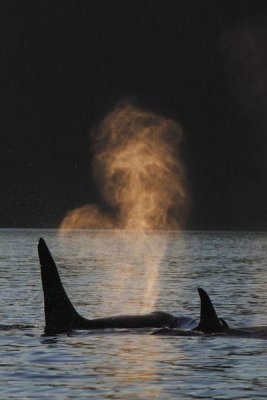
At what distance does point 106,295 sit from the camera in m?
58.3

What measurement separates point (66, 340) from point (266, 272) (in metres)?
58.0

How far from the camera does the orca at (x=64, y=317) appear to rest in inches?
1384

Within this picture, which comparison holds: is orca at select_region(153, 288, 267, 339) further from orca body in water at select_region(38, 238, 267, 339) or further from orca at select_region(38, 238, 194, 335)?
orca at select_region(38, 238, 194, 335)

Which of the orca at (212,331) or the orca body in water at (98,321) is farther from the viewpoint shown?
the orca body in water at (98,321)

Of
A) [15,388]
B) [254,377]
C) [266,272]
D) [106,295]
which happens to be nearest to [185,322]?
[254,377]

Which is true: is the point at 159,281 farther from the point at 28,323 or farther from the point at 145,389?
the point at 145,389

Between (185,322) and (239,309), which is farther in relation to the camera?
(239,309)

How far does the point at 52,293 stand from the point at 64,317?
94 centimetres

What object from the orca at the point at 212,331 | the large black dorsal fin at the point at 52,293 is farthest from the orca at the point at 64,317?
the orca at the point at 212,331

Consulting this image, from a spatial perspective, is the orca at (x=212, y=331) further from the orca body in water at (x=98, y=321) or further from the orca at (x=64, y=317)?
the orca at (x=64, y=317)

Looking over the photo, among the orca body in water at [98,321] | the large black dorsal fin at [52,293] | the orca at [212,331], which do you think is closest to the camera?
the orca at [212,331]

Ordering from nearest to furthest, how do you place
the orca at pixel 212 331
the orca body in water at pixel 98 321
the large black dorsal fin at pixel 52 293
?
the orca at pixel 212 331 → the orca body in water at pixel 98 321 → the large black dorsal fin at pixel 52 293

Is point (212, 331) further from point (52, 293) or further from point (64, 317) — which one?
point (52, 293)

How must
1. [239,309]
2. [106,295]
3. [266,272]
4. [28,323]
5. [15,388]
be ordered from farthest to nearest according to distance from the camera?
[266,272], [106,295], [239,309], [28,323], [15,388]
